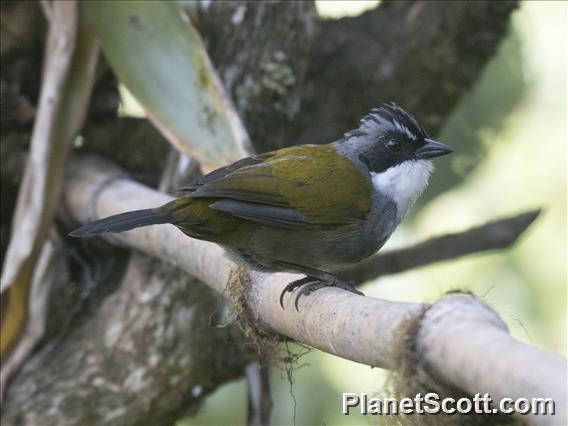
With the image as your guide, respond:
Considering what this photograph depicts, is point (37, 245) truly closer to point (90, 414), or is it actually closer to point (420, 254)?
point (90, 414)

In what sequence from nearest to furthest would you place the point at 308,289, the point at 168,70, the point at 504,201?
the point at 308,289, the point at 168,70, the point at 504,201

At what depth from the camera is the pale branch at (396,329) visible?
1.69 m

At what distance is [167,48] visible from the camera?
3.98m

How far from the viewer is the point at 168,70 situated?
3977 mm

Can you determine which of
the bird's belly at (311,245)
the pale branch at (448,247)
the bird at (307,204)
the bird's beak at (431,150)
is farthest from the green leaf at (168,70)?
the pale branch at (448,247)

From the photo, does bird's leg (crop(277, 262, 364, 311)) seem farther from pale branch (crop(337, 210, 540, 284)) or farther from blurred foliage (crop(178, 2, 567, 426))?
blurred foliage (crop(178, 2, 567, 426))

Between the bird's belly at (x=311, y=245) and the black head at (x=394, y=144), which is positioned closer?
the bird's belly at (x=311, y=245)

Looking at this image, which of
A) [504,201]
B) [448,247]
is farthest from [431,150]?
[504,201]

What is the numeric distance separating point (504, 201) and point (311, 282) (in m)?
2.96

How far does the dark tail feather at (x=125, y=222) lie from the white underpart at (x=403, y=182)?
0.80 metres

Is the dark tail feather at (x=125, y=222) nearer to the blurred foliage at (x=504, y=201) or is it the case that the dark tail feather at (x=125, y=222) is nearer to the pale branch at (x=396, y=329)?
the pale branch at (x=396, y=329)

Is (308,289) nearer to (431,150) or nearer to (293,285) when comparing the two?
(293,285)

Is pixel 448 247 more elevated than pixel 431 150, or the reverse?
pixel 431 150

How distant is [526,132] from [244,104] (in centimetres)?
206
